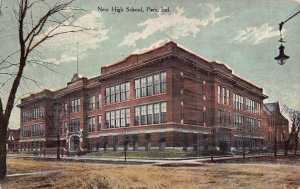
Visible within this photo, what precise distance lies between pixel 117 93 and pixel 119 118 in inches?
49.4

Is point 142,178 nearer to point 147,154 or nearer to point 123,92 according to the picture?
point 147,154

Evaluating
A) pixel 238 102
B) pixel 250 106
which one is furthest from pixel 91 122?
pixel 250 106

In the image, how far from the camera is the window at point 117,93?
1436 centimetres

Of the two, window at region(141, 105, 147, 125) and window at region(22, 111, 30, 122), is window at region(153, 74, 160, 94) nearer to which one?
window at region(141, 105, 147, 125)

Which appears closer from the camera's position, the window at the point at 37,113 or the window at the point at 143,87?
the window at the point at 143,87

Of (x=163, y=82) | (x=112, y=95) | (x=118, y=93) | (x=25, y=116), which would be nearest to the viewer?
(x=25, y=116)

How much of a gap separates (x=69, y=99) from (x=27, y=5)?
5.43 meters

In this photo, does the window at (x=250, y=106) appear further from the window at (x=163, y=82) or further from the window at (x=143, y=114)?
the window at (x=143, y=114)

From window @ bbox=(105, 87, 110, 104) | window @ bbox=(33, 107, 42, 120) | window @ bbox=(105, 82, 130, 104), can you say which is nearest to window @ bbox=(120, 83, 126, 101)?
window @ bbox=(105, 82, 130, 104)

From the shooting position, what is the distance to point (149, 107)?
14578mm

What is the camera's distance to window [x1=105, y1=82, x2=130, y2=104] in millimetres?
14359

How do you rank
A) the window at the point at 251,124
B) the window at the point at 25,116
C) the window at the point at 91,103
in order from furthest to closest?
the window at the point at 251,124 < the window at the point at 91,103 < the window at the point at 25,116

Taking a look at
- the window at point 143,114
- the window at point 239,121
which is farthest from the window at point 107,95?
the window at point 239,121

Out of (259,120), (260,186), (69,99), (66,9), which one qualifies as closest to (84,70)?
(66,9)
